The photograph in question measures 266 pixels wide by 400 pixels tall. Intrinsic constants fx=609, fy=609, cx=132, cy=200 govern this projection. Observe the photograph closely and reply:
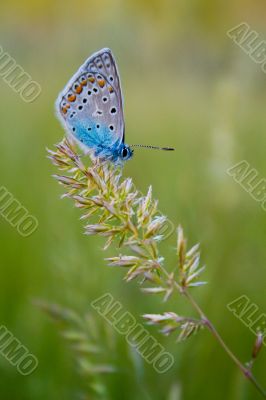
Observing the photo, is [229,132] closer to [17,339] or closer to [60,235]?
[60,235]

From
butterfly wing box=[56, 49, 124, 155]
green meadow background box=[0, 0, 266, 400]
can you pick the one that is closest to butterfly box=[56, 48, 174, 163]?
butterfly wing box=[56, 49, 124, 155]

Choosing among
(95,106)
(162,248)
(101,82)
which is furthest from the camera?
(162,248)

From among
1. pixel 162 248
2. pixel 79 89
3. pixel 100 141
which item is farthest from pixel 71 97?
pixel 162 248

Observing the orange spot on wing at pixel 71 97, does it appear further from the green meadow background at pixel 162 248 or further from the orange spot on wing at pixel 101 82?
the green meadow background at pixel 162 248

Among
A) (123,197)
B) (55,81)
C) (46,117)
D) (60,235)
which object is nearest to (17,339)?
(60,235)

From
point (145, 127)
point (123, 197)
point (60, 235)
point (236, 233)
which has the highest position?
point (145, 127)

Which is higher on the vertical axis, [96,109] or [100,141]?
[96,109]

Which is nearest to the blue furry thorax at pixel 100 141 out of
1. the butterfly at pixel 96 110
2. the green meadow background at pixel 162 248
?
the butterfly at pixel 96 110

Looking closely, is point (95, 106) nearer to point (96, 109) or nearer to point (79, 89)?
point (96, 109)

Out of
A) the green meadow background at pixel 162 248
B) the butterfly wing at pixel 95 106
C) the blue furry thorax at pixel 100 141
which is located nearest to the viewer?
the butterfly wing at pixel 95 106
